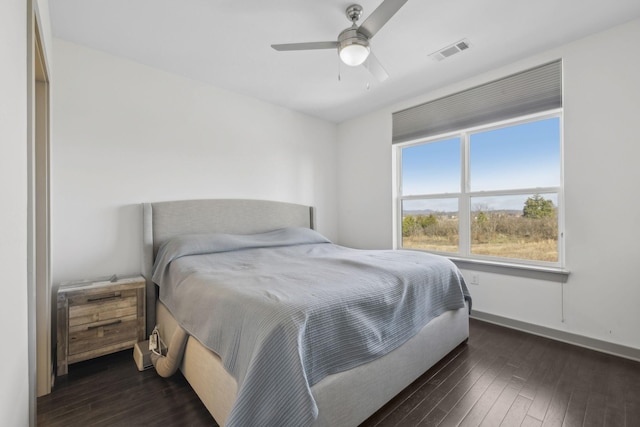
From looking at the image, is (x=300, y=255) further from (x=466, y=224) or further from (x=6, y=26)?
(x=6, y=26)

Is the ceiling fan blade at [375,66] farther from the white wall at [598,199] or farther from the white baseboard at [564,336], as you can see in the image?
the white baseboard at [564,336]

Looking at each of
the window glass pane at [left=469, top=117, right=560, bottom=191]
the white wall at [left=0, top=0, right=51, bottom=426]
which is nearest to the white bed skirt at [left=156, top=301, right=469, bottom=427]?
the white wall at [left=0, top=0, right=51, bottom=426]

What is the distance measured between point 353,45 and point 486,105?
6.20 feet

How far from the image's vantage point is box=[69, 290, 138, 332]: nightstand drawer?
202cm

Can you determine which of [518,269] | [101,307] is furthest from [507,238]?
[101,307]

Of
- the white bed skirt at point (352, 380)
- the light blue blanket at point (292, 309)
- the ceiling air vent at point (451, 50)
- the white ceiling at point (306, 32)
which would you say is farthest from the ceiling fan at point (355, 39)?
the white bed skirt at point (352, 380)

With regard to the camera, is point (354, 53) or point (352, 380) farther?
point (354, 53)

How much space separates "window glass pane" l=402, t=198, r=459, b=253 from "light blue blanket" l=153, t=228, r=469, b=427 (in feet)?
3.76

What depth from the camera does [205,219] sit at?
118 inches

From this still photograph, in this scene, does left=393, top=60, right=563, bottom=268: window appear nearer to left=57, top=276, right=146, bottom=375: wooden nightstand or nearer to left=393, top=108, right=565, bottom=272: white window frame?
left=393, top=108, right=565, bottom=272: white window frame

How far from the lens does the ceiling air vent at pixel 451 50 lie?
2.42 m

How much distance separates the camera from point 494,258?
3027 mm

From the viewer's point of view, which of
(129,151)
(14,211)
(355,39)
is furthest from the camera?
(129,151)

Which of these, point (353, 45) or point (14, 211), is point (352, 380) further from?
point (353, 45)
